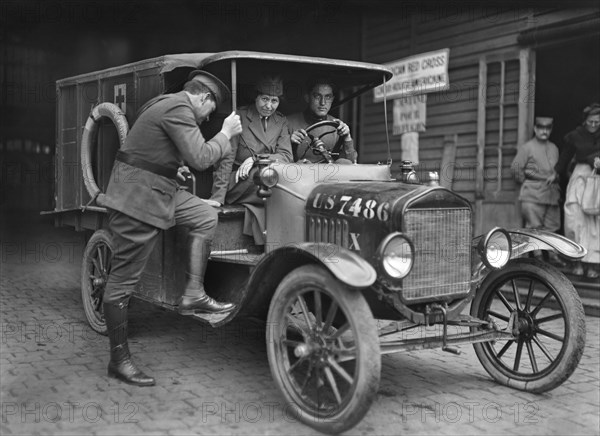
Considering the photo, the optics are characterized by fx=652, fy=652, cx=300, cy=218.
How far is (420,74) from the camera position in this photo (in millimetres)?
9633

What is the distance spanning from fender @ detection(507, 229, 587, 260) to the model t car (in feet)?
0.03

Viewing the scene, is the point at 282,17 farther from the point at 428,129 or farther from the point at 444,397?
the point at 444,397

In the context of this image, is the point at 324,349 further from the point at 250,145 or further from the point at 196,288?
the point at 250,145

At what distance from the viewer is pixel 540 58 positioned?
31.4ft

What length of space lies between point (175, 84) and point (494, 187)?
16.8ft

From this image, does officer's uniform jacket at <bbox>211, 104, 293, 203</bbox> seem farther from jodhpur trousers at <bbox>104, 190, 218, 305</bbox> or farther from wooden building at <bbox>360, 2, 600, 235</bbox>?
wooden building at <bbox>360, 2, 600, 235</bbox>

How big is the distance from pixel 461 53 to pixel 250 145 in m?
5.02

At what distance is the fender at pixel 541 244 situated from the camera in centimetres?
407

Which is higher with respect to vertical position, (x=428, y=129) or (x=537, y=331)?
(x=428, y=129)

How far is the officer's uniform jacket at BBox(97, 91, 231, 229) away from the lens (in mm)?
4047

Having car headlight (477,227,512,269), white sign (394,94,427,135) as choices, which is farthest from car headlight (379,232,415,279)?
white sign (394,94,427,135)

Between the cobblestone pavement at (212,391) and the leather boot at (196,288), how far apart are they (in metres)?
0.43

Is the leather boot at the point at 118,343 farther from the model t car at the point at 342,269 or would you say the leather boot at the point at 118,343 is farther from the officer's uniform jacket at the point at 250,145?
the officer's uniform jacket at the point at 250,145

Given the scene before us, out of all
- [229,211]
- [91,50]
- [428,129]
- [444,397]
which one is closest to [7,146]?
[91,50]
